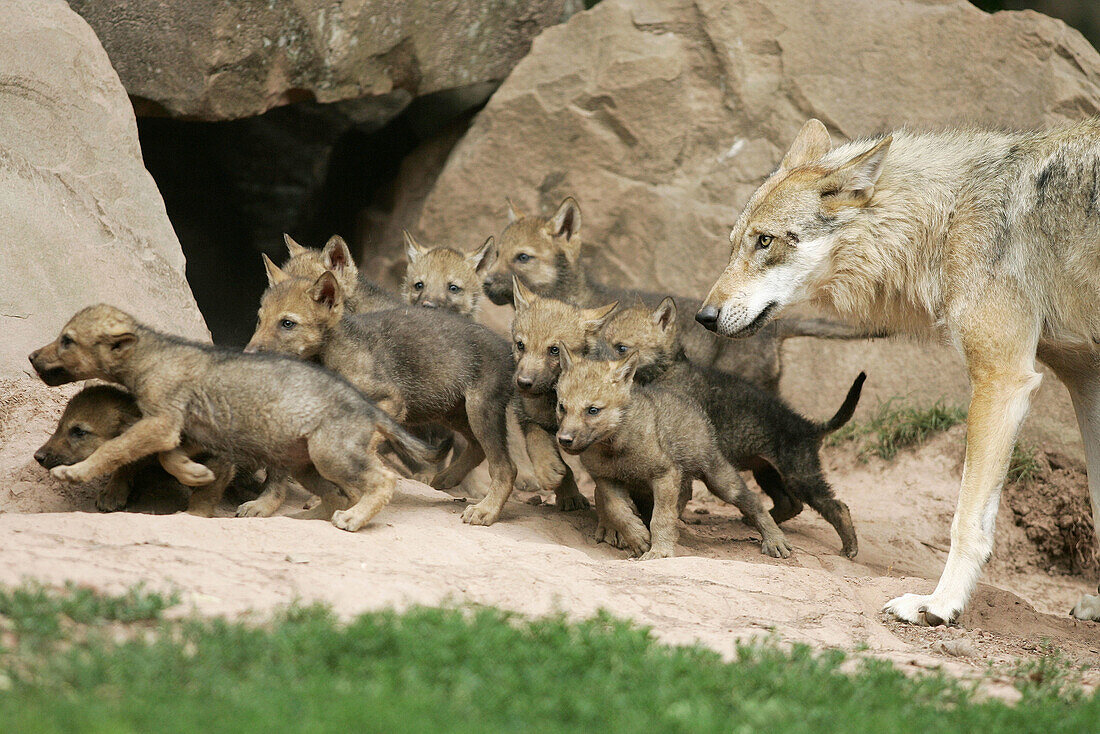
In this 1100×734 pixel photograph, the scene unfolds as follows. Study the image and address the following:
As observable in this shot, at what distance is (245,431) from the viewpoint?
5.51m

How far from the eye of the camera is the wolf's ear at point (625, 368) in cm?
627

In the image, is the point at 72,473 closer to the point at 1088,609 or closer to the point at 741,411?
the point at 741,411

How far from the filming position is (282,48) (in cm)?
869

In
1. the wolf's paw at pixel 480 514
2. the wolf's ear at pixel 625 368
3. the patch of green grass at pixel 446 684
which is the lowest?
the wolf's paw at pixel 480 514

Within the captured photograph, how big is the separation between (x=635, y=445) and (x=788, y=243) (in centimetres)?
148

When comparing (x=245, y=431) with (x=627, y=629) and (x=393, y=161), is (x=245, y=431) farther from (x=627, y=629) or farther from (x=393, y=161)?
(x=393, y=161)

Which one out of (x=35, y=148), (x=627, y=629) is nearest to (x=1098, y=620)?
(x=627, y=629)

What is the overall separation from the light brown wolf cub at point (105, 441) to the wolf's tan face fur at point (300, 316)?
2.77 ft

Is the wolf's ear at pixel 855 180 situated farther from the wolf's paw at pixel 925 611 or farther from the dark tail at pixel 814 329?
the wolf's paw at pixel 925 611

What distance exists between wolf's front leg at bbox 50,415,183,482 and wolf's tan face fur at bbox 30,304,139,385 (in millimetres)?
405

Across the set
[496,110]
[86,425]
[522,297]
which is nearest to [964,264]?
[522,297]

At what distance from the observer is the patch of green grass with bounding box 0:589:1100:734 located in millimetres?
2873

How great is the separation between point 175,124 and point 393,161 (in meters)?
2.31

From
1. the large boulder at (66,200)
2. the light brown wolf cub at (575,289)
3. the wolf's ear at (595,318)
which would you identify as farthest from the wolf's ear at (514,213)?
the large boulder at (66,200)
